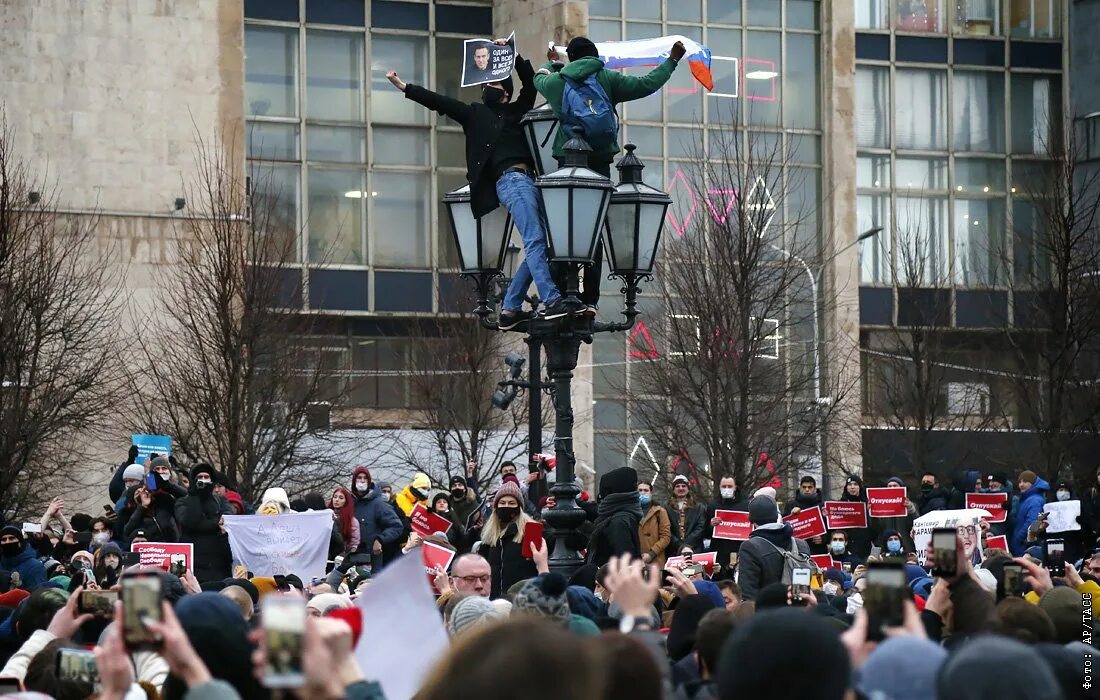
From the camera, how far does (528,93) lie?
42.8ft

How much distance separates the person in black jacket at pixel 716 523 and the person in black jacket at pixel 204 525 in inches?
185

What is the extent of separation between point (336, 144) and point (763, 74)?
11.0 meters

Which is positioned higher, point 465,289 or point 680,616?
point 465,289

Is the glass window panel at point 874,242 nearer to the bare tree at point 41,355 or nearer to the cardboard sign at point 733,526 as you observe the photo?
the bare tree at point 41,355

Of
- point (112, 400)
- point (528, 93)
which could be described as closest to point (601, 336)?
point (112, 400)

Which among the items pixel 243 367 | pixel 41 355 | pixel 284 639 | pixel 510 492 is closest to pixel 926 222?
pixel 243 367

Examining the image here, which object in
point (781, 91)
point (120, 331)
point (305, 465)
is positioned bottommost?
point (305, 465)

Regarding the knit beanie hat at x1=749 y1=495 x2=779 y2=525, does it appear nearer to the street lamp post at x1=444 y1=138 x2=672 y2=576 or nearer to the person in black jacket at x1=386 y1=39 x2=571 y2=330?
the street lamp post at x1=444 y1=138 x2=672 y2=576

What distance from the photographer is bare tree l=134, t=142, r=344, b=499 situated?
32.8m

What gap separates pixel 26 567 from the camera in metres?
17.0

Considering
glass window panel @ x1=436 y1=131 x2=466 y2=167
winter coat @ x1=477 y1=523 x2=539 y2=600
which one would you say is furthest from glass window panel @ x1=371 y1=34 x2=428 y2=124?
winter coat @ x1=477 y1=523 x2=539 y2=600

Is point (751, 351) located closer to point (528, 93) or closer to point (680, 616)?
point (528, 93)

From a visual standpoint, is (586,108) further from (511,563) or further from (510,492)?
(511,563)

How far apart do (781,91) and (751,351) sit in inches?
668
